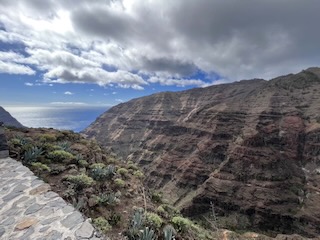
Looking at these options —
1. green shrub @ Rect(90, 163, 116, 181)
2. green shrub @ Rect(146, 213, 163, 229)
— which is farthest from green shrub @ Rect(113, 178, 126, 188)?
green shrub @ Rect(146, 213, 163, 229)

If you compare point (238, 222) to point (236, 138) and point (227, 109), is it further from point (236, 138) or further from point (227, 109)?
point (227, 109)

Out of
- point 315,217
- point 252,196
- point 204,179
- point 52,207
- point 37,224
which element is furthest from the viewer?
point 204,179

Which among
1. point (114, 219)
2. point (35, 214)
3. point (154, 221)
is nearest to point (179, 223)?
point (154, 221)

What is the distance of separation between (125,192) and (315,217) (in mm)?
103924

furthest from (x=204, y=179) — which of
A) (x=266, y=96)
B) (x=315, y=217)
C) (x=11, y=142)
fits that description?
(x=11, y=142)

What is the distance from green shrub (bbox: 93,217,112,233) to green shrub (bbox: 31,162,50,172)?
153 inches

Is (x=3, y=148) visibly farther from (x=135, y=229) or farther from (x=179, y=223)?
(x=179, y=223)

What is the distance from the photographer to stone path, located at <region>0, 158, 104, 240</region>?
6.66 meters

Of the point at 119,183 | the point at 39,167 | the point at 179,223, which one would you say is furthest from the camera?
the point at 119,183

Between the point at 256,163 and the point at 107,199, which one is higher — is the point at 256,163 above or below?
below

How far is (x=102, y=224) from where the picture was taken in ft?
25.9

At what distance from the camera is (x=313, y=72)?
19812 centimetres

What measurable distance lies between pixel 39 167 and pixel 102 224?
449 cm

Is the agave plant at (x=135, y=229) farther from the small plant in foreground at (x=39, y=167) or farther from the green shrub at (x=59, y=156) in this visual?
the green shrub at (x=59, y=156)
